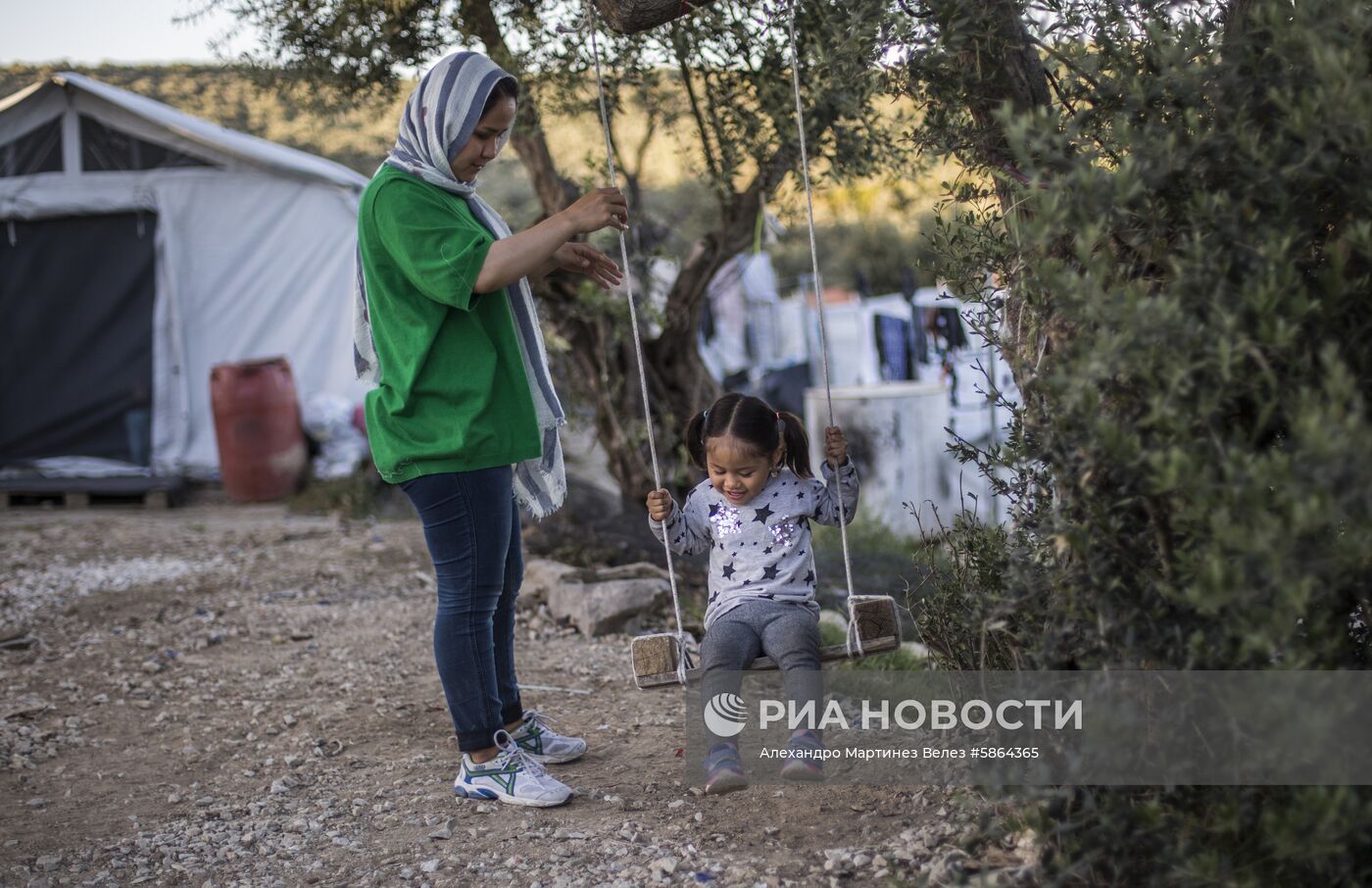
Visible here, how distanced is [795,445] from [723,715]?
2.54ft

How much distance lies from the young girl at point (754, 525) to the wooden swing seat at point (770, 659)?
7cm

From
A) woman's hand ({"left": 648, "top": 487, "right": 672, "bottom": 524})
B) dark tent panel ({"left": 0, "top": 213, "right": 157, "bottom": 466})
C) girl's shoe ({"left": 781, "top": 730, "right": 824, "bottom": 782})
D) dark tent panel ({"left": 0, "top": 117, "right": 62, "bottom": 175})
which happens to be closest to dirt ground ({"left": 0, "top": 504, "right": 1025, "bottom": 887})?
girl's shoe ({"left": 781, "top": 730, "right": 824, "bottom": 782})

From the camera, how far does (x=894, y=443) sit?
769cm

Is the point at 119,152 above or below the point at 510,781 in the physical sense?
above

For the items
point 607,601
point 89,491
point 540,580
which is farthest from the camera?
point 89,491

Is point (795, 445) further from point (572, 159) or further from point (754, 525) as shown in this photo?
point (572, 159)

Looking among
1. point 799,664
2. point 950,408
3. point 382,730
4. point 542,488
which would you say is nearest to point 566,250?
point 542,488

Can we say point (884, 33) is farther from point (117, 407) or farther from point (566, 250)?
point (117, 407)

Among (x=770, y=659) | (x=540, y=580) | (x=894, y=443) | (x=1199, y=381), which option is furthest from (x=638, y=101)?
(x=1199, y=381)

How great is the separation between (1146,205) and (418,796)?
225 centimetres

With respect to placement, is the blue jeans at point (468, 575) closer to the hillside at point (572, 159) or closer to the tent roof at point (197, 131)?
the hillside at point (572, 159)

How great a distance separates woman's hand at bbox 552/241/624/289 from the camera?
9.86ft

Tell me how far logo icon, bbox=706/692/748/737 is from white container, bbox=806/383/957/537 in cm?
474

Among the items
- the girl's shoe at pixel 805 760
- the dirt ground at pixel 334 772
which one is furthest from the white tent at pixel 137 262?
the girl's shoe at pixel 805 760
